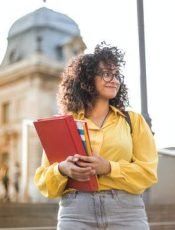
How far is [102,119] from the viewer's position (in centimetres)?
314

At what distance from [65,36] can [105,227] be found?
102 feet

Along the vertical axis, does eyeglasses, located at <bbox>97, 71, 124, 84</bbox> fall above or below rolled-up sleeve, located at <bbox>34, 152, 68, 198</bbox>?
above

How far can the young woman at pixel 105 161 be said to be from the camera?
2932 mm

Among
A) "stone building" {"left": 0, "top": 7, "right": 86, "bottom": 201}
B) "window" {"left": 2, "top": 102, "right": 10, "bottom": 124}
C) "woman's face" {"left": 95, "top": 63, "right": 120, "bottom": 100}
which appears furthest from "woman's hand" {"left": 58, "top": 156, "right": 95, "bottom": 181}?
"window" {"left": 2, "top": 102, "right": 10, "bottom": 124}

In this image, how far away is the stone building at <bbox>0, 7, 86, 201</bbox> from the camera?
29562 millimetres

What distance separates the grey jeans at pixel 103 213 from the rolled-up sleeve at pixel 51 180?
81 millimetres

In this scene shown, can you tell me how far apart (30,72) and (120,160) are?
27.2m

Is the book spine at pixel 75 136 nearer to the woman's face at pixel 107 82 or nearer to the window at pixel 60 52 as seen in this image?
the woman's face at pixel 107 82

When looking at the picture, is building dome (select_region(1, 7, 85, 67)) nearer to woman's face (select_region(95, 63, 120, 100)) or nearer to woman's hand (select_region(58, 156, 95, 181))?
woman's face (select_region(95, 63, 120, 100))

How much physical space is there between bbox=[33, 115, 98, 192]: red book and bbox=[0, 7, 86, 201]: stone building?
78.7 feet

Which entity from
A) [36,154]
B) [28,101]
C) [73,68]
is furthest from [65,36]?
[73,68]

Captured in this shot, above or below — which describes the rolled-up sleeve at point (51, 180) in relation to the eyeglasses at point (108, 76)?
below

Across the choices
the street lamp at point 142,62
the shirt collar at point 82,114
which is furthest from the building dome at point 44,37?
the shirt collar at point 82,114

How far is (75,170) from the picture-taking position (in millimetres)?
2869
